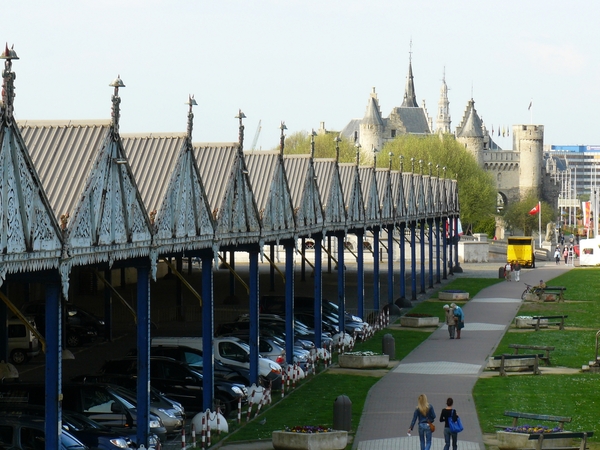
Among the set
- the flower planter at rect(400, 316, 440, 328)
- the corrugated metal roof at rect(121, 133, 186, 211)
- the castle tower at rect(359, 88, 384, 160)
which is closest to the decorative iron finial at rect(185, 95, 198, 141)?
the corrugated metal roof at rect(121, 133, 186, 211)

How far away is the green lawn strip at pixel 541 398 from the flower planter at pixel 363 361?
3789mm

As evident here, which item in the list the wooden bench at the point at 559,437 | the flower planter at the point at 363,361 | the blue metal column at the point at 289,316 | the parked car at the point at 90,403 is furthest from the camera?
the flower planter at the point at 363,361

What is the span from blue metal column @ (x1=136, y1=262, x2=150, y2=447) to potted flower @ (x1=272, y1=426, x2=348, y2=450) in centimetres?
251

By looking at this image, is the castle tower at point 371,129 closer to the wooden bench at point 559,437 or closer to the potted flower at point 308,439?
the potted flower at point 308,439

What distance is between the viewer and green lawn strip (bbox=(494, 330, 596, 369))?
120 ft

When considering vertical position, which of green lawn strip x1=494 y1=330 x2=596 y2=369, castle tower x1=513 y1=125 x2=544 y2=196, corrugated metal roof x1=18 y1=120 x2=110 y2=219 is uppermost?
castle tower x1=513 y1=125 x2=544 y2=196

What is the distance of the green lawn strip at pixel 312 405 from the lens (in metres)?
25.0

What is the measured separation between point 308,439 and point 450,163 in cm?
10434

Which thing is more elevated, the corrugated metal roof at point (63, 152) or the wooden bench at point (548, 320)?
the corrugated metal roof at point (63, 152)

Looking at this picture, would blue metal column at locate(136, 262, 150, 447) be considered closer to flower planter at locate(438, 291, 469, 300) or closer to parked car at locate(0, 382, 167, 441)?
parked car at locate(0, 382, 167, 441)

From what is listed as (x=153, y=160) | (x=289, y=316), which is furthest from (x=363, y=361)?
(x=153, y=160)

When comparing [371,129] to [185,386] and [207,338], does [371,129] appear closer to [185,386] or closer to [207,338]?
[185,386]

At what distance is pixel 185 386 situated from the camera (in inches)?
1075

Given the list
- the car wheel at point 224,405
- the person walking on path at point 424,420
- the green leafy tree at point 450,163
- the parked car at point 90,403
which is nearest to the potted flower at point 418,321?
the car wheel at point 224,405
